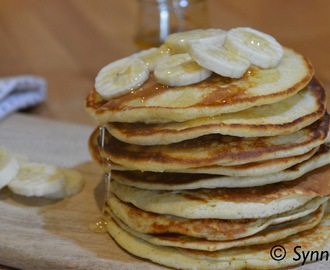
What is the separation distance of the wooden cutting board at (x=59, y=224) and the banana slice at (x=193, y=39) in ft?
1.83

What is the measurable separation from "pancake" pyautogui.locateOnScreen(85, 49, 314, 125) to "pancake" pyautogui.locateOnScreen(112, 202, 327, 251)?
0.31m

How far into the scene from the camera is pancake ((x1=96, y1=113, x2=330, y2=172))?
176 cm

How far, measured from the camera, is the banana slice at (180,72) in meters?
1.87

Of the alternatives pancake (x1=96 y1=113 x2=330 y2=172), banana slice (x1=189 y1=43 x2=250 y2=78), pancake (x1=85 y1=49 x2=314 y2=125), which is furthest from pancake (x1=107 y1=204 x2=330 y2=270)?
banana slice (x1=189 y1=43 x2=250 y2=78)

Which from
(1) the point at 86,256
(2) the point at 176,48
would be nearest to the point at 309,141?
(2) the point at 176,48

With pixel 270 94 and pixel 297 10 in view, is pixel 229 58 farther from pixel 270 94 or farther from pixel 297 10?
pixel 297 10

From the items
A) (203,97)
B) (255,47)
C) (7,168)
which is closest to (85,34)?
(7,168)

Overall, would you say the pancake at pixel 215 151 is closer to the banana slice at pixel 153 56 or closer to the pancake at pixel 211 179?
the pancake at pixel 211 179

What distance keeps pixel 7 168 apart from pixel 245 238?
877mm

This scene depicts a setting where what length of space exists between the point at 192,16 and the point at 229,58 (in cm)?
161

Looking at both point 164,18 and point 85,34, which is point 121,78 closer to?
point 164,18

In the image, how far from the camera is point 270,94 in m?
1.79

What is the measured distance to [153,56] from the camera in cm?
207

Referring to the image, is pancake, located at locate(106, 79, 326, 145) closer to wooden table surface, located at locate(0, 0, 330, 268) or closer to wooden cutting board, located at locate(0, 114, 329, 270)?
wooden cutting board, located at locate(0, 114, 329, 270)
